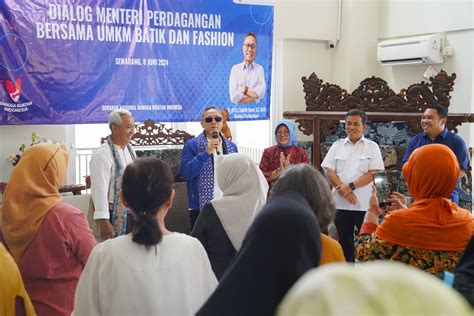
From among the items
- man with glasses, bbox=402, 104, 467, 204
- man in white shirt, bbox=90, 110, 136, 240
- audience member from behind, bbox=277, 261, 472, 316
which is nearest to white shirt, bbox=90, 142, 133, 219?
man in white shirt, bbox=90, 110, 136, 240

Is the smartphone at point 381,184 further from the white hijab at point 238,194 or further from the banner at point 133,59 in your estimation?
the banner at point 133,59

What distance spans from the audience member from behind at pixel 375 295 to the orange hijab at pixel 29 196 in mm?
1764

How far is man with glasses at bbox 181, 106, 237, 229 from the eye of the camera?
404 cm

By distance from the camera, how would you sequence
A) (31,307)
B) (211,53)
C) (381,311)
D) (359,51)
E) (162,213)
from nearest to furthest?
(381,311)
(162,213)
(31,307)
(211,53)
(359,51)

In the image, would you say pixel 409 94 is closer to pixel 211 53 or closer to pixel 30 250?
pixel 211 53

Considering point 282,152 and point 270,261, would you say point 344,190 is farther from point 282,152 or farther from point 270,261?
point 270,261

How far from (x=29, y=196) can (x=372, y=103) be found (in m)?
A: 3.78

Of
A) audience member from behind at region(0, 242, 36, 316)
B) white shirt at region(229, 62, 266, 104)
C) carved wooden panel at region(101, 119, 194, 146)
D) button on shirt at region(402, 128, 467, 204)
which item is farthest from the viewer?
white shirt at region(229, 62, 266, 104)

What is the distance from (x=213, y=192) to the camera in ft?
13.5

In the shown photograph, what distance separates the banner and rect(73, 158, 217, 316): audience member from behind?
356 centimetres

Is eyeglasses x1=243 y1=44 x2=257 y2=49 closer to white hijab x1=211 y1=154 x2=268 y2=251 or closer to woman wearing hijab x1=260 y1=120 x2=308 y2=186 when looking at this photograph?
woman wearing hijab x1=260 y1=120 x2=308 y2=186

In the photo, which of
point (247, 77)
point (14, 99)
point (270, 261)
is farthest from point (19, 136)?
point (270, 261)

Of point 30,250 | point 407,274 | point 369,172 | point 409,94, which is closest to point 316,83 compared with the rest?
point 409,94

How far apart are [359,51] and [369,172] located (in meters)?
3.06
